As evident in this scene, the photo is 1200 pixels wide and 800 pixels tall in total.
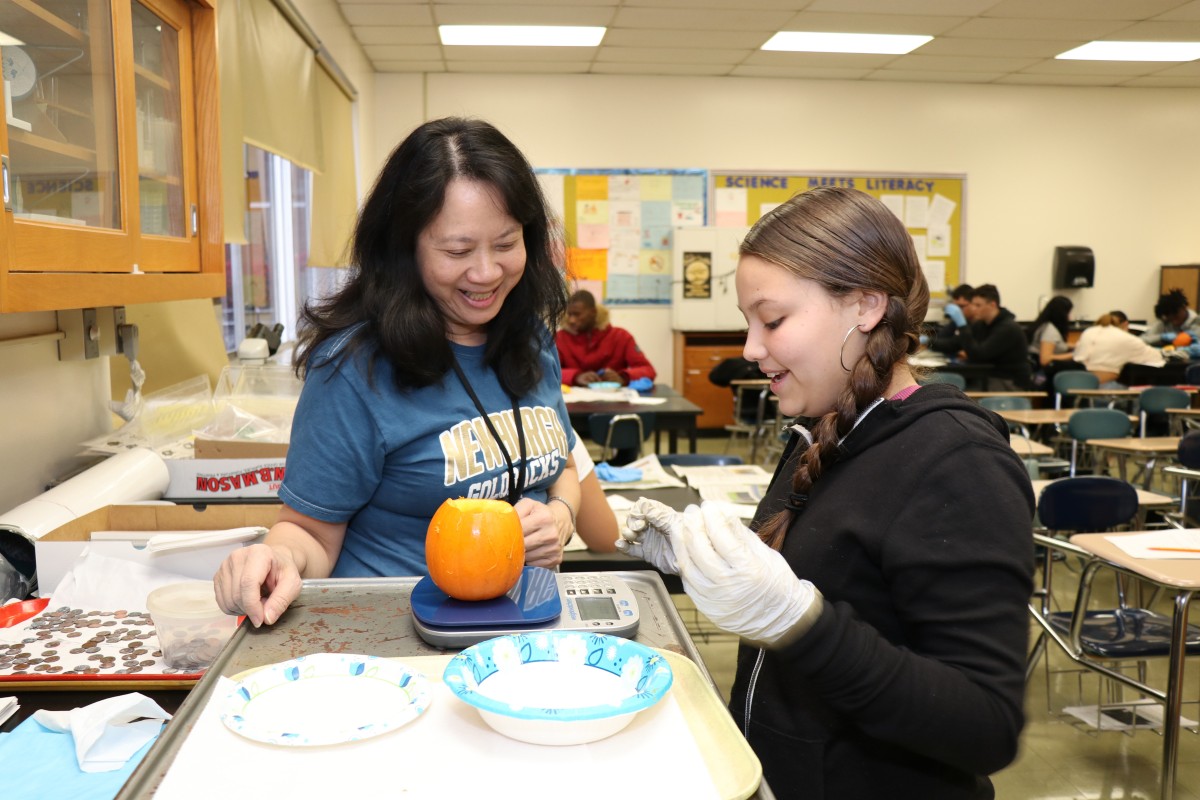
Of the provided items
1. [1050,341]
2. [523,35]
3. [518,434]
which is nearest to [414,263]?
[518,434]

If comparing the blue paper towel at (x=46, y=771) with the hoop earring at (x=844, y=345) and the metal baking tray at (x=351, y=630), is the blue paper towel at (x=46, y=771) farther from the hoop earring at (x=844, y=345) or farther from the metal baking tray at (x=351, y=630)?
the hoop earring at (x=844, y=345)

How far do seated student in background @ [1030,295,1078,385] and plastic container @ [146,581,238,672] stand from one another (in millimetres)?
7457

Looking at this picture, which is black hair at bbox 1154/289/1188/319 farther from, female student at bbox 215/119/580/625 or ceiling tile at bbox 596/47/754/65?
female student at bbox 215/119/580/625

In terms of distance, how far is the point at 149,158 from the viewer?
5.44 ft

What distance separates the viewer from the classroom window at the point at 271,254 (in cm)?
439

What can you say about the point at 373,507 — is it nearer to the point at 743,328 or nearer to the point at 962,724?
the point at 962,724

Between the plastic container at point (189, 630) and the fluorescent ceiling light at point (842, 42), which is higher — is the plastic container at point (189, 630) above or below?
below

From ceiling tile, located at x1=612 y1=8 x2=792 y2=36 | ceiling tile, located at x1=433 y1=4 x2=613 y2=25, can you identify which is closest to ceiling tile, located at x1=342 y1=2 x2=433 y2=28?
ceiling tile, located at x1=433 y1=4 x2=613 y2=25

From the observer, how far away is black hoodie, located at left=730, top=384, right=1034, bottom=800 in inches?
32.1

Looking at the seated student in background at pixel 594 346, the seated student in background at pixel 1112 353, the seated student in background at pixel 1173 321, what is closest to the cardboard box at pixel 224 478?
the seated student in background at pixel 594 346

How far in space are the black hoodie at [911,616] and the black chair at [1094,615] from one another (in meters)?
1.56

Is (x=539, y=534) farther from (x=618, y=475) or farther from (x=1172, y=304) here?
(x=1172, y=304)

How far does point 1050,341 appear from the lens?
748 cm

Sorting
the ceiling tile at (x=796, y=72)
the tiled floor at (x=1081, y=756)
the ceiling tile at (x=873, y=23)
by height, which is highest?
the ceiling tile at (x=796, y=72)
